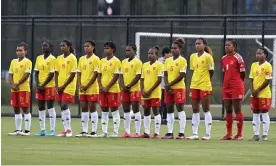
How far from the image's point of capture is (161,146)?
60.1 feet

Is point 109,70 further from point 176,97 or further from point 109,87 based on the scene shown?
point 176,97

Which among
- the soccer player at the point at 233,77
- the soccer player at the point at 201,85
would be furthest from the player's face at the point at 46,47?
the soccer player at the point at 233,77

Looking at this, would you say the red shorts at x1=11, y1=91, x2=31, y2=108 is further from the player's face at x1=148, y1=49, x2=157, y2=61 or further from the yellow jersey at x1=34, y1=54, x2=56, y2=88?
the player's face at x1=148, y1=49, x2=157, y2=61

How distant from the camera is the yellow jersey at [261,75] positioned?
67.5 ft

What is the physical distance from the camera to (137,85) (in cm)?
2145

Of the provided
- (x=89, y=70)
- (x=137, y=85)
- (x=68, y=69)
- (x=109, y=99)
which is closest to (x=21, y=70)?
(x=68, y=69)

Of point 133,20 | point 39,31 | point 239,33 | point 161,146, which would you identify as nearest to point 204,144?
point 161,146

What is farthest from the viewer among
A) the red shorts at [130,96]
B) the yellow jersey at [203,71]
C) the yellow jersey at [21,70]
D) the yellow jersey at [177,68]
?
the yellow jersey at [21,70]

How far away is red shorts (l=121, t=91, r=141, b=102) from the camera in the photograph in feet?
69.9

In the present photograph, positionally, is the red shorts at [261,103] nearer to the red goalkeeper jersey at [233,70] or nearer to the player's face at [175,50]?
the red goalkeeper jersey at [233,70]

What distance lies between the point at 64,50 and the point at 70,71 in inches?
18.1

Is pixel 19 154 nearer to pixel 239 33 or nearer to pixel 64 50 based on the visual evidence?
pixel 64 50

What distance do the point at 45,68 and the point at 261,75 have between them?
15.4 feet

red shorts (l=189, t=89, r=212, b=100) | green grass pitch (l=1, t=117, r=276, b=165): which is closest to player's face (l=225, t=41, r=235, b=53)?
red shorts (l=189, t=89, r=212, b=100)
